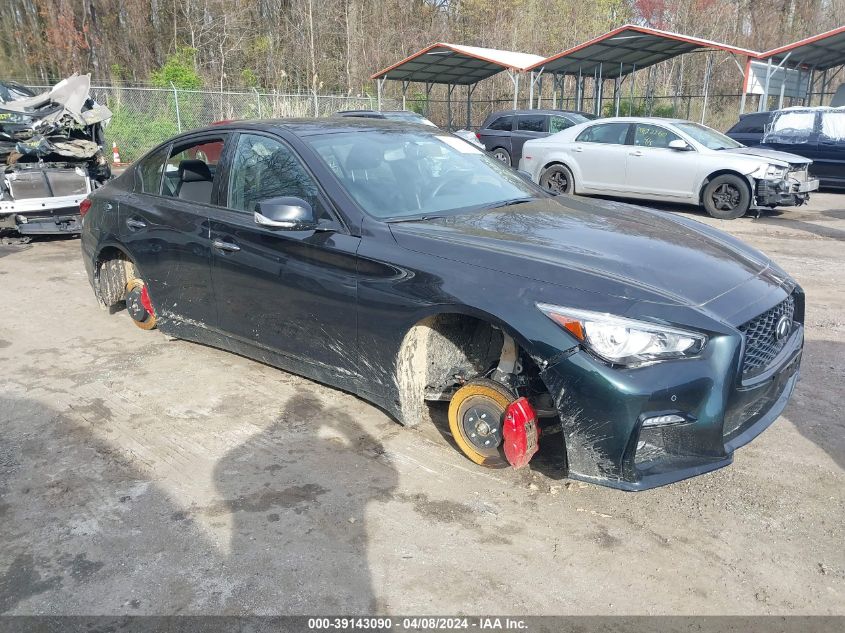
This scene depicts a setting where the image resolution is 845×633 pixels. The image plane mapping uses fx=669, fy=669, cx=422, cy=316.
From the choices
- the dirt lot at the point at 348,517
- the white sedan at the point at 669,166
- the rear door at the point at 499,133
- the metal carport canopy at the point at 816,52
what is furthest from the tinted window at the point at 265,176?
the metal carport canopy at the point at 816,52

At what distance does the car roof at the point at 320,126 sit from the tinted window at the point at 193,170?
0.13 meters

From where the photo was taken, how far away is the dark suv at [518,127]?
15.4 metres

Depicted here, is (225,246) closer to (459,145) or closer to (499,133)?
(459,145)

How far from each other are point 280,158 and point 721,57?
3422cm

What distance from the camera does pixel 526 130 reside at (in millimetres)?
15773

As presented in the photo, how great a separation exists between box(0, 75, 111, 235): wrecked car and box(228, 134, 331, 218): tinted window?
237 inches

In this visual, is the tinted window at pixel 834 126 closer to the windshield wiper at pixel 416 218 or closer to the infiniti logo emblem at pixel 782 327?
the infiniti logo emblem at pixel 782 327

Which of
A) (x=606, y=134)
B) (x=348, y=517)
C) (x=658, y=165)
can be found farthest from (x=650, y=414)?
(x=606, y=134)

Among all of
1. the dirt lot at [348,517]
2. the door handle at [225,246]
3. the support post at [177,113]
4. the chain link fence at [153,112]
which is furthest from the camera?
the support post at [177,113]

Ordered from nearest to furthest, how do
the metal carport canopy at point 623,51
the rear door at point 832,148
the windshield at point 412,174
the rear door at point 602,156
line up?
1. the windshield at point 412,174
2. the rear door at point 602,156
3. the rear door at point 832,148
4. the metal carport canopy at point 623,51

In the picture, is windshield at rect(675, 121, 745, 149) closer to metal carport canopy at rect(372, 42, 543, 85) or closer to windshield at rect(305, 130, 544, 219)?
windshield at rect(305, 130, 544, 219)

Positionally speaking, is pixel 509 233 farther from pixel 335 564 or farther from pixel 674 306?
pixel 335 564

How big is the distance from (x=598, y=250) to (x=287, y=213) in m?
1.59

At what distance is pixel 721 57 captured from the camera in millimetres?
32344
